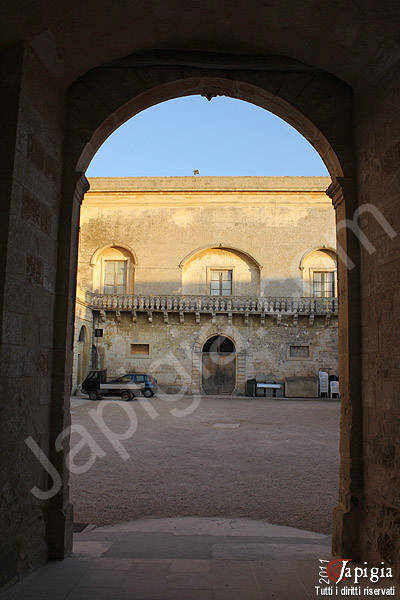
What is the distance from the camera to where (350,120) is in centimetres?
406

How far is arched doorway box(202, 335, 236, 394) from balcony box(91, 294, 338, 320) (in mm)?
1570

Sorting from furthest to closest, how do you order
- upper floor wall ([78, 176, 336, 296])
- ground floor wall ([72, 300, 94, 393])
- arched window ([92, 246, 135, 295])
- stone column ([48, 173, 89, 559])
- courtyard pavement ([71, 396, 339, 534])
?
arched window ([92, 246, 135, 295])
upper floor wall ([78, 176, 336, 296])
ground floor wall ([72, 300, 94, 393])
courtyard pavement ([71, 396, 339, 534])
stone column ([48, 173, 89, 559])

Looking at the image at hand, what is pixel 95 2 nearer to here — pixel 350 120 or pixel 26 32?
pixel 26 32

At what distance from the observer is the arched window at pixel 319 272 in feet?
72.7

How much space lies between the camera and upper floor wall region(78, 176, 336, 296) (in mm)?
22078

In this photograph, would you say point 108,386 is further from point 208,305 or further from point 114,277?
point 114,277

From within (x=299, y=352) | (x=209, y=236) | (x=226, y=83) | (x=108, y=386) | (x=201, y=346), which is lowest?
(x=108, y=386)

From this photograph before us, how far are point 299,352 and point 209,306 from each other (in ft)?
15.8

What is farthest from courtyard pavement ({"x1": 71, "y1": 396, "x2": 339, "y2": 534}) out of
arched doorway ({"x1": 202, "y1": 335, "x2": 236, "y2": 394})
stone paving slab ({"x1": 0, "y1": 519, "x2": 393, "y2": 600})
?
arched doorway ({"x1": 202, "y1": 335, "x2": 236, "y2": 394})

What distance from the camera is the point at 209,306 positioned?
21.0 m

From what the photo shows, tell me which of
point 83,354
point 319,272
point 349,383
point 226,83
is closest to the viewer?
point 349,383

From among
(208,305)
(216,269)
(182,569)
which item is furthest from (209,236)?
(182,569)

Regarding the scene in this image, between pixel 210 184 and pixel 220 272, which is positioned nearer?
pixel 220 272

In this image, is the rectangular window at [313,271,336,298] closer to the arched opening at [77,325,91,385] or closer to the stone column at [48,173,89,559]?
the arched opening at [77,325,91,385]
